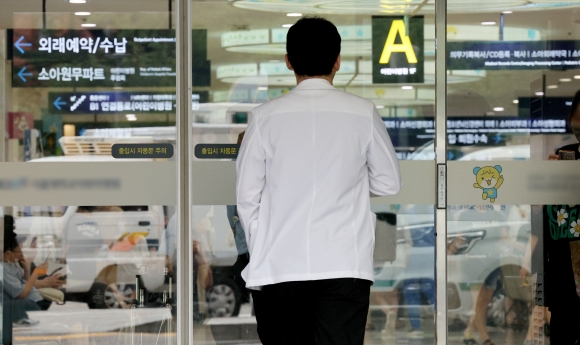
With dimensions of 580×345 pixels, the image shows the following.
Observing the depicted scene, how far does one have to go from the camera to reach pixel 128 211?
4711 mm

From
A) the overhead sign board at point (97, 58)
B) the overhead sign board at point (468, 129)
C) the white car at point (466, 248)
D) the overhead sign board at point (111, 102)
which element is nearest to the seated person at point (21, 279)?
the overhead sign board at point (111, 102)

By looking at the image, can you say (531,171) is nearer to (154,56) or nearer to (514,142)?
(514,142)

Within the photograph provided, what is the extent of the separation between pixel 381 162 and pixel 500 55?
6.15 feet

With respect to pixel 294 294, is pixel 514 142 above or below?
above

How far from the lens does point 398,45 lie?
15.9 feet

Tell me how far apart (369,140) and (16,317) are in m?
2.79

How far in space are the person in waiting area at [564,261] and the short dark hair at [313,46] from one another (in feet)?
6.67

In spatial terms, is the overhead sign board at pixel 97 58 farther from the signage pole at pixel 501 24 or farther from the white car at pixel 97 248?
the signage pole at pixel 501 24

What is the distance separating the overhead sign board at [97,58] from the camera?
188 inches

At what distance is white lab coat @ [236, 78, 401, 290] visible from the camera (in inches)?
124

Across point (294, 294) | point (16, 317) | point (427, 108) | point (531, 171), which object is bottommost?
point (16, 317)

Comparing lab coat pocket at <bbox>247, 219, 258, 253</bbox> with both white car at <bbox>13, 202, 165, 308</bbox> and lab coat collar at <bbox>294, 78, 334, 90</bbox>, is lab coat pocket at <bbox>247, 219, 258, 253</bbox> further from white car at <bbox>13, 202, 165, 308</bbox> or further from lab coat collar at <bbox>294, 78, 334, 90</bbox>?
white car at <bbox>13, 202, 165, 308</bbox>

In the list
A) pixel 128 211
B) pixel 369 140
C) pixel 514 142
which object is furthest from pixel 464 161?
pixel 128 211

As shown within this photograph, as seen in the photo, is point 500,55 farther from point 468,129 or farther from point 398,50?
point 398,50
